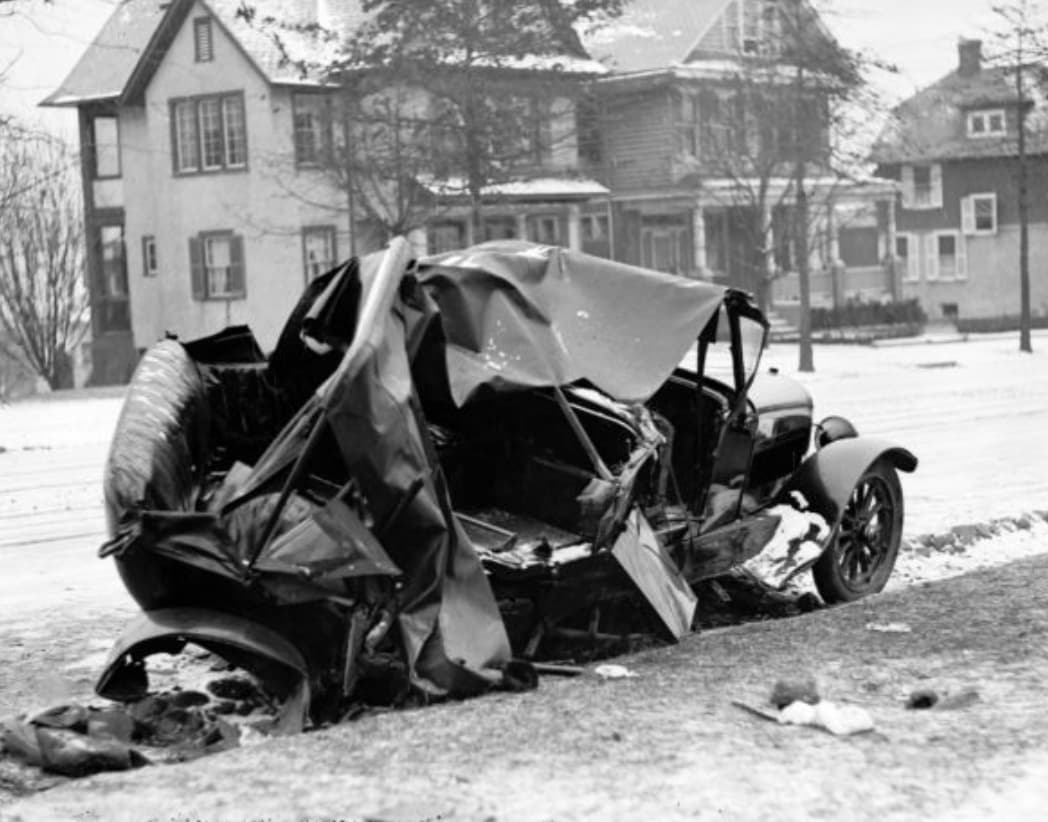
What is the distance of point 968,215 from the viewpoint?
6919 centimetres

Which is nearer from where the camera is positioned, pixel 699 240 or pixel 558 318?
pixel 558 318

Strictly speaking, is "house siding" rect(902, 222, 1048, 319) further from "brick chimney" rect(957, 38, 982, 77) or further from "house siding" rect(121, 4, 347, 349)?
"house siding" rect(121, 4, 347, 349)

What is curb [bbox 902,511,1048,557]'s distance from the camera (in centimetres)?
1183

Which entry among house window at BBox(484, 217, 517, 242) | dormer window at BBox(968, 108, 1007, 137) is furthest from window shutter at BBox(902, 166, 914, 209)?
house window at BBox(484, 217, 517, 242)

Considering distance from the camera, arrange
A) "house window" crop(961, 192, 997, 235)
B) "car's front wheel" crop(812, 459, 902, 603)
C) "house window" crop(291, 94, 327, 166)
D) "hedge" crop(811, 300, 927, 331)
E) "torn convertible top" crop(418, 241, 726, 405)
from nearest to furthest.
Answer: "torn convertible top" crop(418, 241, 726, 405)
"car's front wheel" crop(812, 459, 902, 603)
"house window" crop(291, 94, 327, 166)
"hedge" crop(811, 300, 927, 331)
"house window" crop(961, 192, 997, 235)

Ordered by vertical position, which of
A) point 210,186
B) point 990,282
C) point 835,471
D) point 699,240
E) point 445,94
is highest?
point 445,94

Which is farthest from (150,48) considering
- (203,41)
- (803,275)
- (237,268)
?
(803,275)

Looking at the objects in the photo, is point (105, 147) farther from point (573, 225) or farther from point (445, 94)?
point (445, 94)

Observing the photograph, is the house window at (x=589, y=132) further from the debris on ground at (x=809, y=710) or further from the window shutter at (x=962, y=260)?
the debris on ground at (x=809, y=710)

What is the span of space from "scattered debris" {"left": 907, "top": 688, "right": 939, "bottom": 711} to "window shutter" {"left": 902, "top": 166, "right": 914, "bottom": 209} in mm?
65130

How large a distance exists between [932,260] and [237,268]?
33351 millimetres

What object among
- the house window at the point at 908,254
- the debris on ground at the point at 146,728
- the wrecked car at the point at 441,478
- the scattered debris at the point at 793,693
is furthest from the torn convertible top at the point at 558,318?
the house window at the point at 908,254

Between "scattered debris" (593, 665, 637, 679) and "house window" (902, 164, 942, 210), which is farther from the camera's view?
"house window" (902, 164, 942, 210)

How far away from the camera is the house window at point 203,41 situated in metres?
45.1
